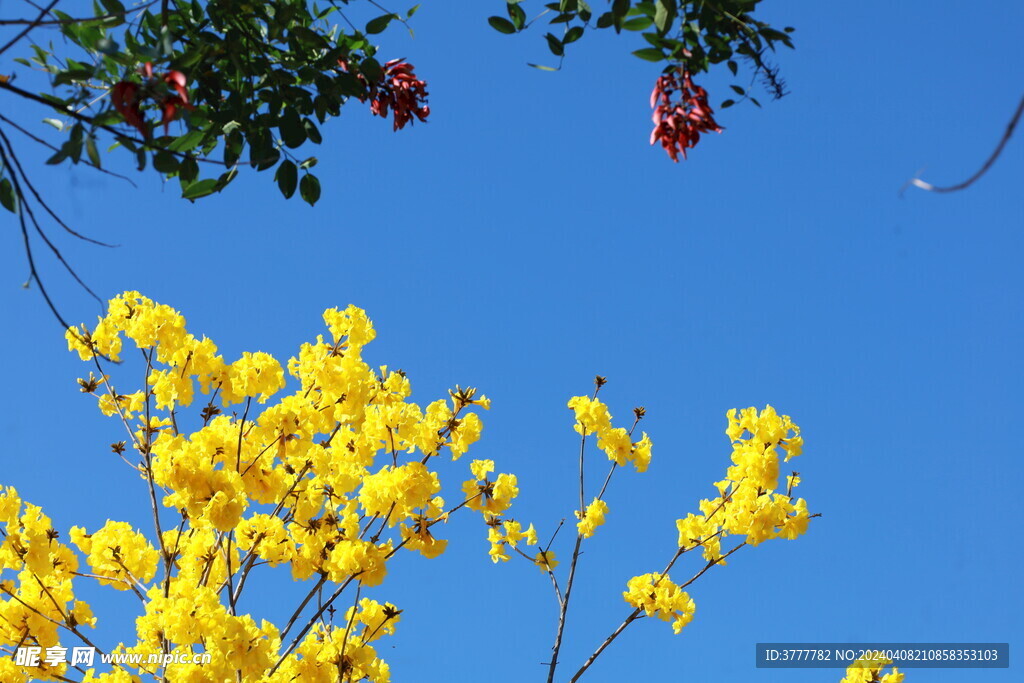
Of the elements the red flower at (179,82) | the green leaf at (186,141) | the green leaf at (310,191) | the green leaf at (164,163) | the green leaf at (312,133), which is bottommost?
the red flower at (179,82)

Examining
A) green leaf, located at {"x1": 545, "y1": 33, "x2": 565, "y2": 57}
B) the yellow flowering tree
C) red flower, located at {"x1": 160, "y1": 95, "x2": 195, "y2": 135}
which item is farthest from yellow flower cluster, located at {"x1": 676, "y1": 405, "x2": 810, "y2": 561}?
red flower, located at {"x1": 160, "y1": 95, "x2": 195, "y2": 135}

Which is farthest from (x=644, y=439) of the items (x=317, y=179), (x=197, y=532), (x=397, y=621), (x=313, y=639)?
(x=317, y=179)

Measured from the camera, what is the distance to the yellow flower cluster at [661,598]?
4250mm

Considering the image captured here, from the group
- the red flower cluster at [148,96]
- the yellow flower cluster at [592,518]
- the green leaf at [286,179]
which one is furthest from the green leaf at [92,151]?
the yellow flower cluster at [592,518]

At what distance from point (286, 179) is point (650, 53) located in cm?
96

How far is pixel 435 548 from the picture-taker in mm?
3809

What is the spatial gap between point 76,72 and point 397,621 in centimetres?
302

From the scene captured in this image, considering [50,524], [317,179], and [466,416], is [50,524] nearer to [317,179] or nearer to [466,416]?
[466,416]

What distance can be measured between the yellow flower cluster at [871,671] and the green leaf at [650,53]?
399 centimetres

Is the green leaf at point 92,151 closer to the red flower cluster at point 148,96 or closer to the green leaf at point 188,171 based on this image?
the red flower cluster at point 148,96

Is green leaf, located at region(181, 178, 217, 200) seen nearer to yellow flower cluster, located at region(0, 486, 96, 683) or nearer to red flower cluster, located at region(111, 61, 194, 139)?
red flower cluster, located at region(111, 61, 194, 139)

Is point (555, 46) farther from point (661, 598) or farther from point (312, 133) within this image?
point (661, 598)

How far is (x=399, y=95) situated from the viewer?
9.16 feet

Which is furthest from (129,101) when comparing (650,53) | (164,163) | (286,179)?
(650,53)
